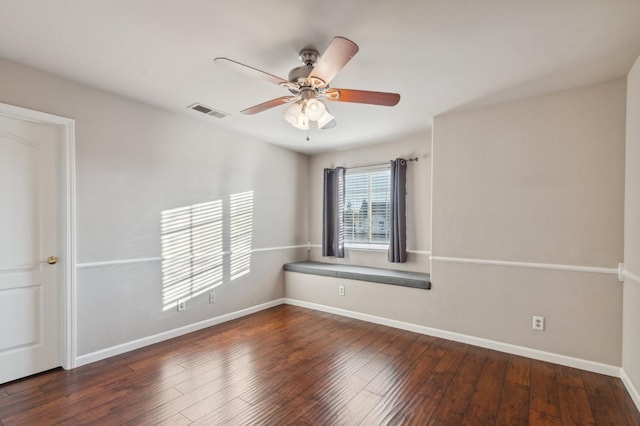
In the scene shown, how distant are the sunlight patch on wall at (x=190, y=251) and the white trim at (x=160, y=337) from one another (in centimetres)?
30

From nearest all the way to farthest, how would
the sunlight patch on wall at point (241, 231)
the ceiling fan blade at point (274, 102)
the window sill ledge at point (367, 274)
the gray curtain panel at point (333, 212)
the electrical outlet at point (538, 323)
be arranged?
the ceiling fan blade at point (274, 102)
the electrical outlet at point (538, 323)
the window sill ledge at point (367, 274)
the sunlight patch on wall at point (241, 231)
the gray curtain panel at point (333, 212)

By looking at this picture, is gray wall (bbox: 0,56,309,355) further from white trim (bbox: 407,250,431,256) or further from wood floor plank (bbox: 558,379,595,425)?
wood floor plank (bbox: 558,379,595,425)

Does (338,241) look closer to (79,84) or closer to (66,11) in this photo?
(79,84)

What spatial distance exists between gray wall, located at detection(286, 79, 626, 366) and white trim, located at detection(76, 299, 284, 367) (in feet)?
7.19

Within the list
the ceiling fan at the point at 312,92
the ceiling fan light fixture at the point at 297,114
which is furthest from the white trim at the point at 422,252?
the ceiling fan light fixture at the point at 297,114

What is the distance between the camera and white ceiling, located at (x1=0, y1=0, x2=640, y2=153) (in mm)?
1782

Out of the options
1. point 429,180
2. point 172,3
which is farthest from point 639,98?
point 172,3

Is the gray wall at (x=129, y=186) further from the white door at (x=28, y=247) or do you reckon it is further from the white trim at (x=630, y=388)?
the white trim at (x=630, y=388)

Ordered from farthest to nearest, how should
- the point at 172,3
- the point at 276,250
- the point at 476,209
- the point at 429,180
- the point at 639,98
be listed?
the point at 276,250 → the point at 429,180 → the point at 476,209 → the point at 639,98 → the point at 172,3

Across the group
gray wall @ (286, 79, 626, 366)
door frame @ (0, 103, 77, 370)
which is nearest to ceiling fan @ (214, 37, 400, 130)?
gray wall @ (286, 79, 626, 366)

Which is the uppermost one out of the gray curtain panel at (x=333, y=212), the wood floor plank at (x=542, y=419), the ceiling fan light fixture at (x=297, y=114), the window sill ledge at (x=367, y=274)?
the ceiling fan light fixture at (x=297, y=114)

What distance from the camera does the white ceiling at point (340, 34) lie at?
1.78 metres

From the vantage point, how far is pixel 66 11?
1.82 metres

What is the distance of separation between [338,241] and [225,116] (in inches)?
101
